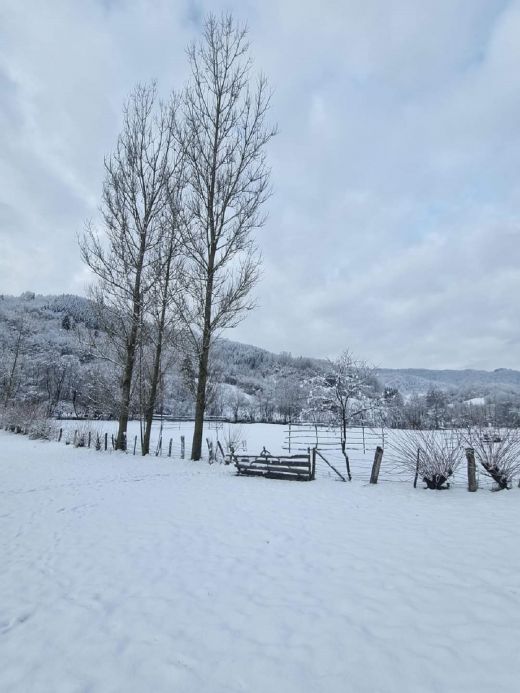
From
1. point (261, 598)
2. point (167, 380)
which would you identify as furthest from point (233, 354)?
point (261, 598)

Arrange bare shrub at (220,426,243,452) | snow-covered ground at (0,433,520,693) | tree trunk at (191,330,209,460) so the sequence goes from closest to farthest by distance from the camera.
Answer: snow-covered ground at (0,433,520,693) → tree trunk at (191,330,209,460) → bare shrub at (220,426,243,452)

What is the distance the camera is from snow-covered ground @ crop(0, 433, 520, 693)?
274cm

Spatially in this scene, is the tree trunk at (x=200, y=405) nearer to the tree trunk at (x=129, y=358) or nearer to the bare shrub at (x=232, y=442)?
the bare shrub at (x=232, y=442)

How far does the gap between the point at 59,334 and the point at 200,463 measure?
9469 cm

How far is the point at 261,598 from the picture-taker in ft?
12.9

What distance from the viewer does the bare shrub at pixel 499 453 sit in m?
9.08

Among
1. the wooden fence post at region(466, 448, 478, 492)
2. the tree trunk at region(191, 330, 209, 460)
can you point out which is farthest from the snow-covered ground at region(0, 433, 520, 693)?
the tree trunk at region(191, 330, 209, 460)

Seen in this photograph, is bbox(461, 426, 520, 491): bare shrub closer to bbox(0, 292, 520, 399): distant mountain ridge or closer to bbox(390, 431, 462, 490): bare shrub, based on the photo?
bbox(390, 431, 462, 490): bare shrub

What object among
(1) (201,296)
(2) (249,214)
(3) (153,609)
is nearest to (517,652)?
(3) (153,609)

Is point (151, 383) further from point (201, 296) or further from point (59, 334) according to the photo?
point (59, 334)

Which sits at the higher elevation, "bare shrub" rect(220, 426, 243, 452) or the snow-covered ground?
"bare shrub" rect(220, 426, 243, 452)

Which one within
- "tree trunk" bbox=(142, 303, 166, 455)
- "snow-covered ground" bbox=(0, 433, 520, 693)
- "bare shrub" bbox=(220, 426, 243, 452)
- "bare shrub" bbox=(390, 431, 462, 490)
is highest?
"tree trunk" bbox=(142, 303, 166, 455)

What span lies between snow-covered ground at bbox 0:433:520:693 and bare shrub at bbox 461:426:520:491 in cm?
166

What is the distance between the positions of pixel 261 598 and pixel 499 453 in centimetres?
810
